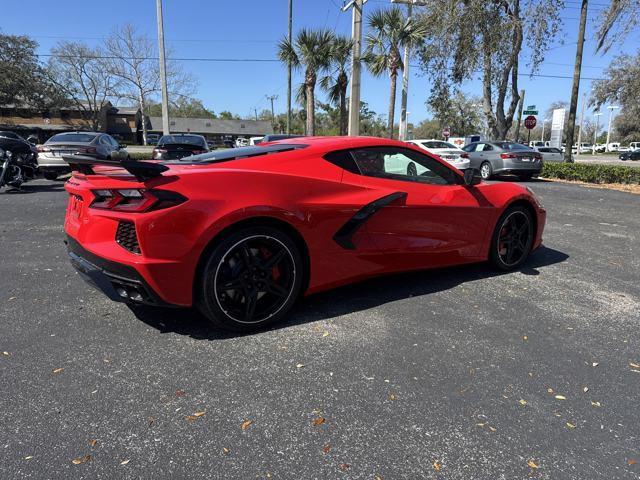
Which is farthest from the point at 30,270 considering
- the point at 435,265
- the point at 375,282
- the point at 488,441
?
the point at 488,441

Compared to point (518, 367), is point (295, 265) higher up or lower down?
higher up

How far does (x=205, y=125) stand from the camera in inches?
3327

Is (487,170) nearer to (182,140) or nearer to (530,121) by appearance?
(530,121)

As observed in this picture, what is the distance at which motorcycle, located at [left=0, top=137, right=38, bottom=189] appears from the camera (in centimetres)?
1034

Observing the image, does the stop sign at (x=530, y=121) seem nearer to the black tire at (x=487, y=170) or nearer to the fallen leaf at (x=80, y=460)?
the black tire at (x=487, y=170)

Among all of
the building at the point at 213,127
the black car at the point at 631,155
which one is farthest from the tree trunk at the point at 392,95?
the building at the point at 213,127

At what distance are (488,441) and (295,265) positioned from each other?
5.64 ft

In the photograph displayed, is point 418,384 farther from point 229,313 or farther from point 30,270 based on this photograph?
point 30,270

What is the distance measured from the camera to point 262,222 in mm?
3172

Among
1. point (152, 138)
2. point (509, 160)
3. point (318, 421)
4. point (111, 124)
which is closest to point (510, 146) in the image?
point (509, 160)

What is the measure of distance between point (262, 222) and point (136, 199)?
83cm

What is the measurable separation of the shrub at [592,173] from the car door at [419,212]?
1381cm

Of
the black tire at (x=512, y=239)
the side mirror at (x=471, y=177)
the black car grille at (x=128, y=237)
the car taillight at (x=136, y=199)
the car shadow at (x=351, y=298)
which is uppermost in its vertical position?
the side mirror at (x=471, y=177)

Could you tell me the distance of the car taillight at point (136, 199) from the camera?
2871 millimetres
